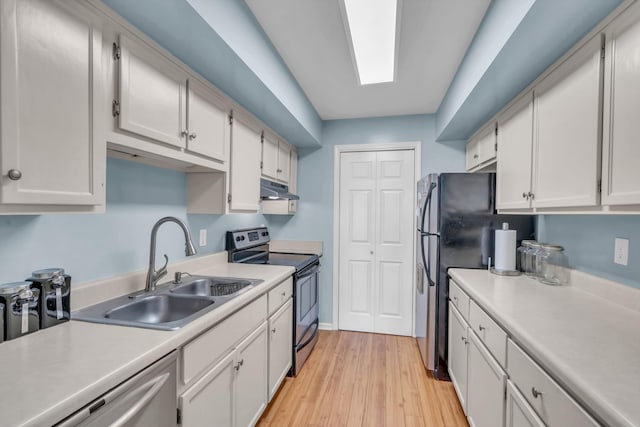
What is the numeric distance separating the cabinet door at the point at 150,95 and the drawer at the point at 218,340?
2.97 feet

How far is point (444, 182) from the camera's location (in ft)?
7.39

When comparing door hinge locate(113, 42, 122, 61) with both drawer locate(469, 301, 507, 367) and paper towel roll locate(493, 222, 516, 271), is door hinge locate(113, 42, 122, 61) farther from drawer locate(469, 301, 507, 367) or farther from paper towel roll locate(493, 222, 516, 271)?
paper towel roll locate(493, 222, 516, 271)

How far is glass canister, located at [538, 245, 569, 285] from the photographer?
1724 mm

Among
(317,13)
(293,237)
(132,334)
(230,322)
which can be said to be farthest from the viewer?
(293,237)

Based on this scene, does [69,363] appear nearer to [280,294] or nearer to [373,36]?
[280,294]

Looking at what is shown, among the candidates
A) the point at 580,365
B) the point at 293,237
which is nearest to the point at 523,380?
the point at 580,365

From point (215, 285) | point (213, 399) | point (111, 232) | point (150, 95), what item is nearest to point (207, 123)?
point (150, 95)

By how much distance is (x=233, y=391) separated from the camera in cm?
140

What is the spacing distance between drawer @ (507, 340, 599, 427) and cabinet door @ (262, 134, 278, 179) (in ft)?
6.78

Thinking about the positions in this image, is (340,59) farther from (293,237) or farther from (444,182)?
(293,237)

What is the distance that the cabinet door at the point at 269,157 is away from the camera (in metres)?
2.46

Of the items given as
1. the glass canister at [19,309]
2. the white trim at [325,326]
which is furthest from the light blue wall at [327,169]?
the glass canister at [19,309]

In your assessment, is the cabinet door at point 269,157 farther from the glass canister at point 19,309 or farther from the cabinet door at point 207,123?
the glass canister at point 19,309

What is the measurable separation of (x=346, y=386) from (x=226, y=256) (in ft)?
4.66
